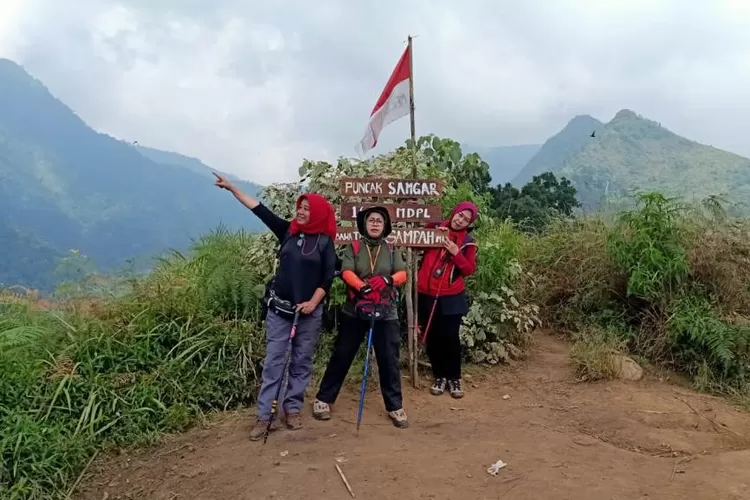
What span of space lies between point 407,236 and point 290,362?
4.81ft

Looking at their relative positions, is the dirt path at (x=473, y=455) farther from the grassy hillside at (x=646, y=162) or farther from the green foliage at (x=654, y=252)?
the grassy hillside at (x=646, y=162)

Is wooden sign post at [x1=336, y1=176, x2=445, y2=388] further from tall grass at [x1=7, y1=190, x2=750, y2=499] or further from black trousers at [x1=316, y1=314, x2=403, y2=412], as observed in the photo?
black trousers at [x1=316, y1=314, x2=403, y2=412]

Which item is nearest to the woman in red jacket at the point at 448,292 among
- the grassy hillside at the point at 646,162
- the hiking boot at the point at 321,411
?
the hiking boot at the point at 321,411

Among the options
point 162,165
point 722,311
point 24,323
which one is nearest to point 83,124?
point 162,165

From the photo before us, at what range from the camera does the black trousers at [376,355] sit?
14.5 ft

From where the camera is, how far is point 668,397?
5.29 m

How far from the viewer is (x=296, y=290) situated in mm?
4227

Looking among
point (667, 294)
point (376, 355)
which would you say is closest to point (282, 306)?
point (376, 355)

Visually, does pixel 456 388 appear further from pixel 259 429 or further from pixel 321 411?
pixel 259 429

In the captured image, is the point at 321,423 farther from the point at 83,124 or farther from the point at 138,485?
the point at 83,124

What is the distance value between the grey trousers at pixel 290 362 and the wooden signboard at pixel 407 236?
2.93 feet

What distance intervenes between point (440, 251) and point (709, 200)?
3822 millimetres

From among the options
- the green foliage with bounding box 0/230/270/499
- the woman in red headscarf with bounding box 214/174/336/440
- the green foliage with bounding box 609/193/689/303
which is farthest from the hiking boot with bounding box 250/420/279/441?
the green foliage with bounding box 609/193/689/303

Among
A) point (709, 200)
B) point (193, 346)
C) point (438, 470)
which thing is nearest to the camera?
point (438, 470)
